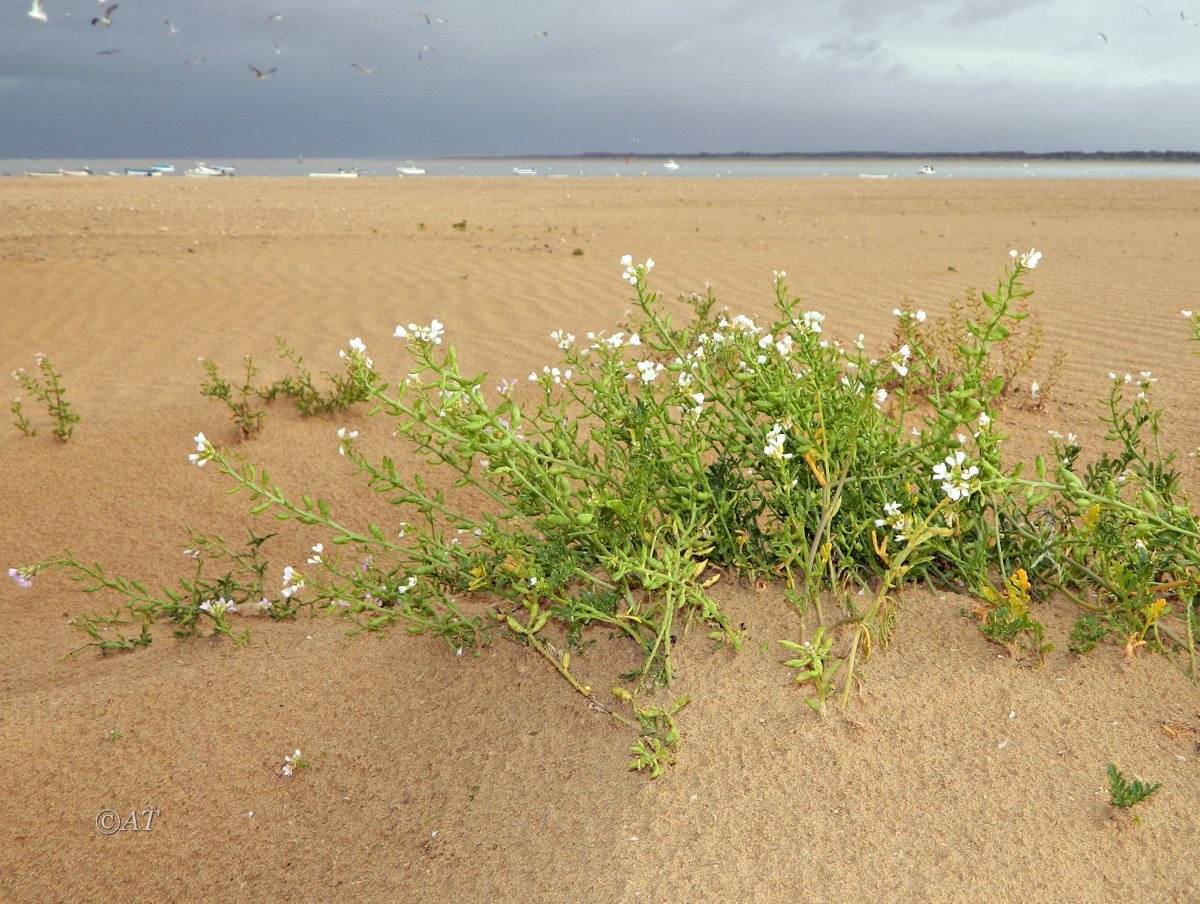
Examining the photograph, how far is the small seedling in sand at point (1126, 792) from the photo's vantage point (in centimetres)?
150

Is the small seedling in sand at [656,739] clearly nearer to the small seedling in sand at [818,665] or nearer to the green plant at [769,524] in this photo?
the green plant at [769,524]

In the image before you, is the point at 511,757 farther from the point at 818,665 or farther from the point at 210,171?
the point at 210,171

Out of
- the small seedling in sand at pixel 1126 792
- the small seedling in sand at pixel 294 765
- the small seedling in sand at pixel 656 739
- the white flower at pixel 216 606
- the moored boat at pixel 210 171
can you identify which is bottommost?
the moored boat at pixel 210 171

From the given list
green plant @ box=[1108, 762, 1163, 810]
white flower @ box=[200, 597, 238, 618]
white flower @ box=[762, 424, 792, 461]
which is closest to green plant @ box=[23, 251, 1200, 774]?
white flower @ box=[762, 424, 792, 461]

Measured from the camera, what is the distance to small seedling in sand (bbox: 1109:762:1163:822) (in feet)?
4.93

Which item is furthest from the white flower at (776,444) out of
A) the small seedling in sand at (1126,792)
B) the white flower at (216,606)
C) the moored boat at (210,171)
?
the moored boat at (210,171)

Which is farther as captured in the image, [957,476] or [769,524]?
[769,524]

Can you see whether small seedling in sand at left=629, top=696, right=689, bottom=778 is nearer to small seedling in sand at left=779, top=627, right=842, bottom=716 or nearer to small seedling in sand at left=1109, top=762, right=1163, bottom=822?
small seedling in sand at left=779, top=627, right=842, bottom=716

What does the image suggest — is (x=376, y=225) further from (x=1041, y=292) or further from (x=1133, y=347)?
(x=1133, y=347)

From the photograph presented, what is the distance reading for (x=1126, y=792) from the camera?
1.51 meters

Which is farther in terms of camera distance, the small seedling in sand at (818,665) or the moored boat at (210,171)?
the moored boat at (210,171)

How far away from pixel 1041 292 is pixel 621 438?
6165 mm

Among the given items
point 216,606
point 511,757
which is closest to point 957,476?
point 511,757

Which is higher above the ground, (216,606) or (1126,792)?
(1126,792)
